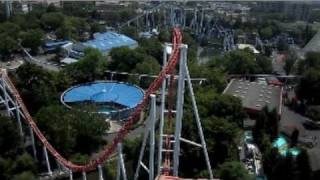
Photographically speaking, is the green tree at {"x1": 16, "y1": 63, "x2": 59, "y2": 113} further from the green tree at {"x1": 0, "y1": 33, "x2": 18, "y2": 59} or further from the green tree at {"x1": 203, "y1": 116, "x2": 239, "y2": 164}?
the green tree at {"x1": 0, "y1": 33, "x2": 18, "y2": 59}

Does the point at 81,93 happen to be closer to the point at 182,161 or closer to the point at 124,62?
the point at 124,62

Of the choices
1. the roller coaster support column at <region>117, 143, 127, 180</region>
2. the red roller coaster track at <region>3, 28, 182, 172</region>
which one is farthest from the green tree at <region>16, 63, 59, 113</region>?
the roller coaster support column at <region>117, 143, 127, 180</region>

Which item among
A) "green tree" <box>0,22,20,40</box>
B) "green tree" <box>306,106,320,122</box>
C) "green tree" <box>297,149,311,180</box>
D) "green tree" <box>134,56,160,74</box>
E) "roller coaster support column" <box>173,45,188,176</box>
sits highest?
"roller coaster support column" <box>173,45,188,176</box>

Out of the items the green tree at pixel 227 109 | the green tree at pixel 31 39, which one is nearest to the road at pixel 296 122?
the green tree at pixel 227 109

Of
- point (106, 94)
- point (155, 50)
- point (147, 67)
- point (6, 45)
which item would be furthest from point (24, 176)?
point (6, 45)

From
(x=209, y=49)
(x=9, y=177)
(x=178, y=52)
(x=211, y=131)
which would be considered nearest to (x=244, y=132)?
(x=211, y=131)

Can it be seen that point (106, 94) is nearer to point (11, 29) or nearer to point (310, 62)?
point (310, 62)
